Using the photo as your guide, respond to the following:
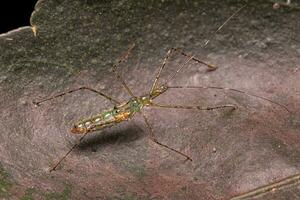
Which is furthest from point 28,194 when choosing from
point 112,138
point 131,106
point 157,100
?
point 157,100

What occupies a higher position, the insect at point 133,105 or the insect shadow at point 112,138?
the insect at point 133,105

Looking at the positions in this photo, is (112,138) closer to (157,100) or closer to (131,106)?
(131,106)

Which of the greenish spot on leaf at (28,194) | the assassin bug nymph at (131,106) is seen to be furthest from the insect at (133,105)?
the greenish spot on leaf at (28,194)

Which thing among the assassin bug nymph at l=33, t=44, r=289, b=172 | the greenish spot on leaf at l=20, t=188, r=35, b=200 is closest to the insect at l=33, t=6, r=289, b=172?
the assassin bug nymph at l=33, t=44, r=289, b=172

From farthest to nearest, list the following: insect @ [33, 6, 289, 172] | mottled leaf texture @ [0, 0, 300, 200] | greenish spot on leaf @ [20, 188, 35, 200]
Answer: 1. insect @ [33, 6, 289, 172]
2. mottled leaf texture @ [0, 0, 300, 200]
3. greenish spot on leaf @ [20, 188, 35, 200]

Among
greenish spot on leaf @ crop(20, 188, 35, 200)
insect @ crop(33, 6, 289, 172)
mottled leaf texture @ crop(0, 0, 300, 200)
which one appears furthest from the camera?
insect @ crop(33, 6, 289, 172)

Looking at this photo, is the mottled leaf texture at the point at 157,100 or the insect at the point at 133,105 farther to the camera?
the insect at the point at 133,105

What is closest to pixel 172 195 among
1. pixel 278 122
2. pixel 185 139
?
pixel 185 139

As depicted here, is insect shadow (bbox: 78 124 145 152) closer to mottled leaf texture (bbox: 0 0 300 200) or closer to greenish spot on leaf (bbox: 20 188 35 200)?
mottled leaf texture (bbox: 0 0 300 200)

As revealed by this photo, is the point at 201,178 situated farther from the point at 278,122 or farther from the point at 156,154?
the point at 278,122

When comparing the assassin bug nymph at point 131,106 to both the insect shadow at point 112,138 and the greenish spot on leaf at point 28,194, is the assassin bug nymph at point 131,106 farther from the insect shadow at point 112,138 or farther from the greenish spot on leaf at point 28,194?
the greenish spot on leaf at point 28,194

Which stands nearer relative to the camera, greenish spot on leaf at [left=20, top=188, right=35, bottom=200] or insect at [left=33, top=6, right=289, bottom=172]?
greenish spot on leaf at [left=20, top=188, right=35, bottom=200]
